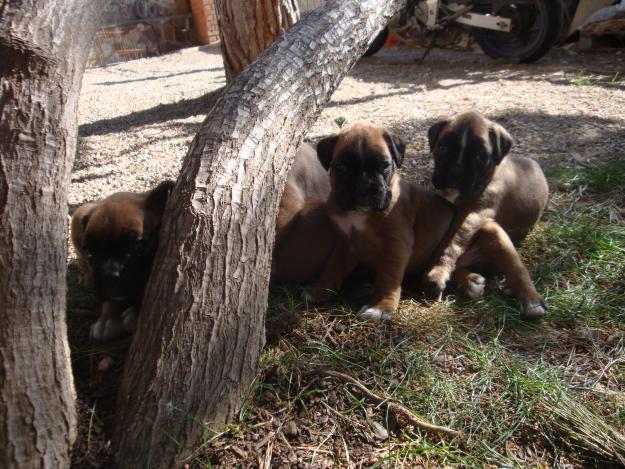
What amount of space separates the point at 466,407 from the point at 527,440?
0.31 metres

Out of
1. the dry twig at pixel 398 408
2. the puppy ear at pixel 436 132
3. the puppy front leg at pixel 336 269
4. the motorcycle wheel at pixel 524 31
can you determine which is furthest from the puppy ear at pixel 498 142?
the motorcycle wheel at pixel 524 31

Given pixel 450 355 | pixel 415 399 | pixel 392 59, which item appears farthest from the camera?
pixel 392 59

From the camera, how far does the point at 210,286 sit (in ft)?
8.05

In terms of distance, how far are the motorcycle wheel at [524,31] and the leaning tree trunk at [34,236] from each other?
9.37 metres

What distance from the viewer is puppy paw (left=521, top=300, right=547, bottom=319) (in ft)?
11.4

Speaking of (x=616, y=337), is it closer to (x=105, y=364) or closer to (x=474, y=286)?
(x=474, y=286)

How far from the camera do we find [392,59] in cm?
1252

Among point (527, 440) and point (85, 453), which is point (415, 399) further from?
point (85, 453)

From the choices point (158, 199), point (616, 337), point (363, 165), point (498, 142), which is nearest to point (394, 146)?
point (363, 165)

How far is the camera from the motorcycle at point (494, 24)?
9617mm

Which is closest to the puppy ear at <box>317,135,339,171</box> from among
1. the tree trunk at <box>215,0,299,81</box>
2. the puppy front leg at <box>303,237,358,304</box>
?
the puppy front leg at <box>303,237,358,304</box>

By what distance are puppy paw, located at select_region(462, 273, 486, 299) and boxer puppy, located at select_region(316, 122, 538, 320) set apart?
0.18 m

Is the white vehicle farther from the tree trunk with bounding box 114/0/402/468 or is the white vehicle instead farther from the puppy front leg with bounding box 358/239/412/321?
the tree trunk with bounding box 114/0/402/468

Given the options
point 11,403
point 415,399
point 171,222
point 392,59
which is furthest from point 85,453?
point 392,59
